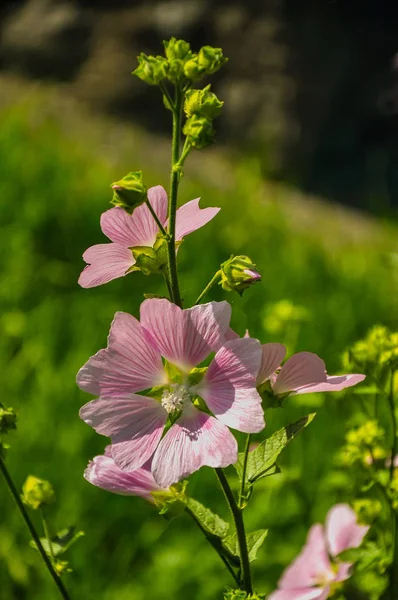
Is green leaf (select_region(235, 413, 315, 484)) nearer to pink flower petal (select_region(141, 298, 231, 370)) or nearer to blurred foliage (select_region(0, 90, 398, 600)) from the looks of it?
pink flower petal (select_region(141, 298, 231, 370))

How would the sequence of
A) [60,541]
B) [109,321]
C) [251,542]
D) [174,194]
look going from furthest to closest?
[109,321] < [60,541] < [251,542] < [174,194]

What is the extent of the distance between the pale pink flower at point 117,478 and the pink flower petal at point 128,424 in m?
0.04

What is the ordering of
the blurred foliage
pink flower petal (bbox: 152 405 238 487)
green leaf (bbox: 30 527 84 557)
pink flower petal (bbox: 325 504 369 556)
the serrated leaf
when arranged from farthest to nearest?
the blurred foliage, pink flower petal (bbox: 325 504 369 556), green leaf (bbox: 30 527 84 557), the serrated leaf, pink flower petal (bbox: 152 405 238 487)

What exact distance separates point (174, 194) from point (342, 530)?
51cm

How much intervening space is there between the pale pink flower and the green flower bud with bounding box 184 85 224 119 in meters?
0.22

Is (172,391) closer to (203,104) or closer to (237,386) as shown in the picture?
(237,386)

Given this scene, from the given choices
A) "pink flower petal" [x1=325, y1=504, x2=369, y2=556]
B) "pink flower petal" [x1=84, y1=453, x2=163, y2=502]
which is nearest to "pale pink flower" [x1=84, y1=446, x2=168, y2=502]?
"pink flower petal" [x1=84, y1=453, x2=163, y2=502]

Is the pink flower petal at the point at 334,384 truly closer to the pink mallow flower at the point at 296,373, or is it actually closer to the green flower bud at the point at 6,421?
the pink mallow flower at the point at 296,373

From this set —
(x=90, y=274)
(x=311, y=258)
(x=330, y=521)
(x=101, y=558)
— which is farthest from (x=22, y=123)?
(x=90, y=274)

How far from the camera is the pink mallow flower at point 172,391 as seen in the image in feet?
1.73

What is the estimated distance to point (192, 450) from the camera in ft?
1.74

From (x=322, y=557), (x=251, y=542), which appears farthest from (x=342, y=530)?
(x=251, y=542)

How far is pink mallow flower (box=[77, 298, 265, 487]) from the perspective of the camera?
53 centimetres

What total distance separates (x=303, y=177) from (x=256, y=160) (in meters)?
0.28
